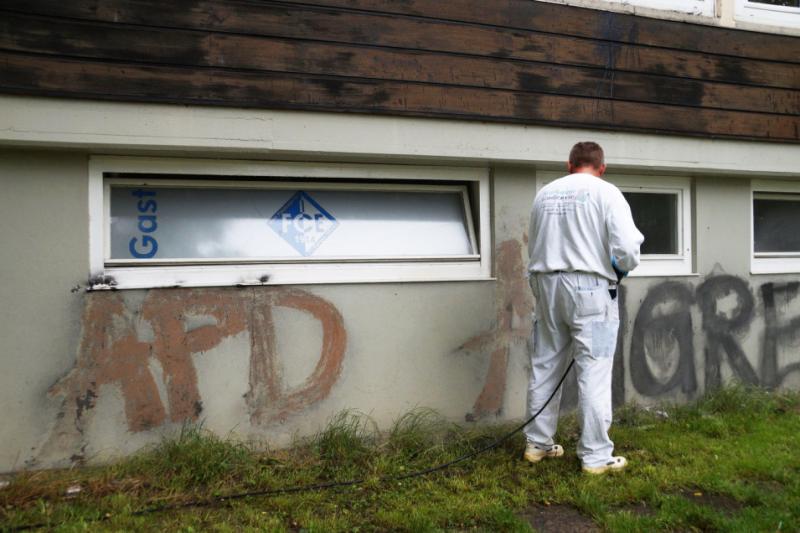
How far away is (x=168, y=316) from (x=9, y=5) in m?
1.94

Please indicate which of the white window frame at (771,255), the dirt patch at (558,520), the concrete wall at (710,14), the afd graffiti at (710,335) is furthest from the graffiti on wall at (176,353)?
the white window frame at (771,255)

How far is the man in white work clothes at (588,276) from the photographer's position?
3629 millimetres

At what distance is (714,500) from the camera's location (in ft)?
11.2

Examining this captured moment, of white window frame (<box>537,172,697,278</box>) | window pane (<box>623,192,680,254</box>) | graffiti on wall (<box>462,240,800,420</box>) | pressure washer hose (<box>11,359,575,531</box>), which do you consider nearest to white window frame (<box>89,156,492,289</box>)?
graffiti on wall (<box>462,240,800,420</box>)

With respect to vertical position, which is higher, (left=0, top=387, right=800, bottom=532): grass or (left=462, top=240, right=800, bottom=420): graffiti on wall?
(left=462, top=240, right=800, bottom=420): graffiti on wall

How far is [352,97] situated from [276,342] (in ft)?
5.45

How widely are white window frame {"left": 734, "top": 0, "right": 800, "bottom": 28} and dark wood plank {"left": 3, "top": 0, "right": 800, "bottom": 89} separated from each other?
379 millimetres

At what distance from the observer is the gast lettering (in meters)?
4.00

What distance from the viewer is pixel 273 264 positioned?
13.7 feet

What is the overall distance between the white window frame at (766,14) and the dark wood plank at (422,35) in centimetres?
38

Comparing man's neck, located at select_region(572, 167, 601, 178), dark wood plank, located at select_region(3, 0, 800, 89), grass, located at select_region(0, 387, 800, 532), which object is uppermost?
dark wood plank, located at select_region(3, 0, 800, 89)

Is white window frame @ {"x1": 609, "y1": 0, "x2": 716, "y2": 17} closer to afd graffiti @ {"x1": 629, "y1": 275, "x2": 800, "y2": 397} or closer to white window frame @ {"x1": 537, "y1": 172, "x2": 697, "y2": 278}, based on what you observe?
white window frame @ {"x1": 537, "y1": 172, "x2": 697, "y2": 278}

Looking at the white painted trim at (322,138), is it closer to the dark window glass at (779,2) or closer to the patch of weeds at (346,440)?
the dark window glass at (779,2)

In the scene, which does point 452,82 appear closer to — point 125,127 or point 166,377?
point 125,127
